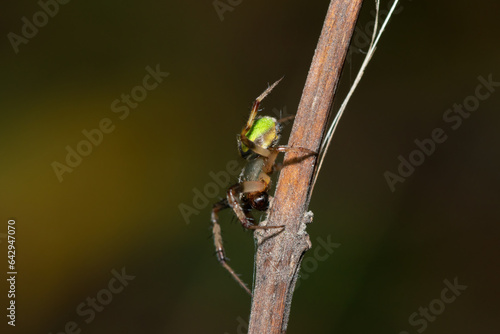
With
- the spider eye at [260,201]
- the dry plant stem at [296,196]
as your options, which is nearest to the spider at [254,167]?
the spider eye at [260,201]

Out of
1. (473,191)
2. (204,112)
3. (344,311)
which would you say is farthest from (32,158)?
(473,191)

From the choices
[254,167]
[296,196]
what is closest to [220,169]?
[254,167]

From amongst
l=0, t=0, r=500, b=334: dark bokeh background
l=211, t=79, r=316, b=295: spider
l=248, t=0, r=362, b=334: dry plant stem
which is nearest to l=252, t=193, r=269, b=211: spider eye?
l=211, t=79, r=316, b=295: spider

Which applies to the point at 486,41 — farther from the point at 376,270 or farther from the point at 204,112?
the point at 204,112

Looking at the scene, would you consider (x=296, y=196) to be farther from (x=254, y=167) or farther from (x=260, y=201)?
(x=254, y=167)

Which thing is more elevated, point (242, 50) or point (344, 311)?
point (242, 50)

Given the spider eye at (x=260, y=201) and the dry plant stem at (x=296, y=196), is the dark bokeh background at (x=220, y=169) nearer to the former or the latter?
the spider eye at (x=260, y=201)

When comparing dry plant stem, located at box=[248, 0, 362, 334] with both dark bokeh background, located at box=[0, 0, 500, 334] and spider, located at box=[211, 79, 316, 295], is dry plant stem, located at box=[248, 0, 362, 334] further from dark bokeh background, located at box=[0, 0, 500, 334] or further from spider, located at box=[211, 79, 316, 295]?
dark bokeh background, located at box=[0, 0, 500, 334]
